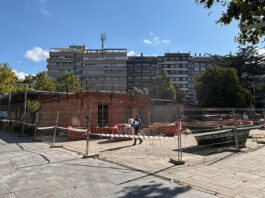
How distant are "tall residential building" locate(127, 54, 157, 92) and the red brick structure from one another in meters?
102

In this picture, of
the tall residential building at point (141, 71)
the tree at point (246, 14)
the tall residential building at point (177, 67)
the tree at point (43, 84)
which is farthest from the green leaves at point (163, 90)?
the tree at point (246, 14)

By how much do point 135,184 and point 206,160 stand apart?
3.95 metres

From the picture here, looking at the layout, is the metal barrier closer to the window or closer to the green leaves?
the window

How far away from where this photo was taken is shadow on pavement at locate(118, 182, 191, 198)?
629cm

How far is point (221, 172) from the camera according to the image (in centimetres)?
842

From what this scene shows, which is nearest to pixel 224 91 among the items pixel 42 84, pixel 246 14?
pixel 42 84

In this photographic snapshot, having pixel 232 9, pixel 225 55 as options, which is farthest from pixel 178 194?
pixel 225 55

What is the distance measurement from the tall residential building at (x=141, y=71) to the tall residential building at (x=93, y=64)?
13.9 feet

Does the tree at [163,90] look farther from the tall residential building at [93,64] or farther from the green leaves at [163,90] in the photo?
the tall residential building at [93,64]

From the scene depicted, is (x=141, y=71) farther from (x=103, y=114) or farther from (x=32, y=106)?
(x=103, y=114)

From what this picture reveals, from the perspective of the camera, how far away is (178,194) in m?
6.38

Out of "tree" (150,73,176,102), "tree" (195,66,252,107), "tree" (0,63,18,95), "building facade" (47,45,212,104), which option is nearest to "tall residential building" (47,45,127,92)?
"building facade" (47,45,212,104)

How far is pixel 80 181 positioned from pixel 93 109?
572 inches

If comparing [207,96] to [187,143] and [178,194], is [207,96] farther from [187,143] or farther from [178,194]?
[178,194]
